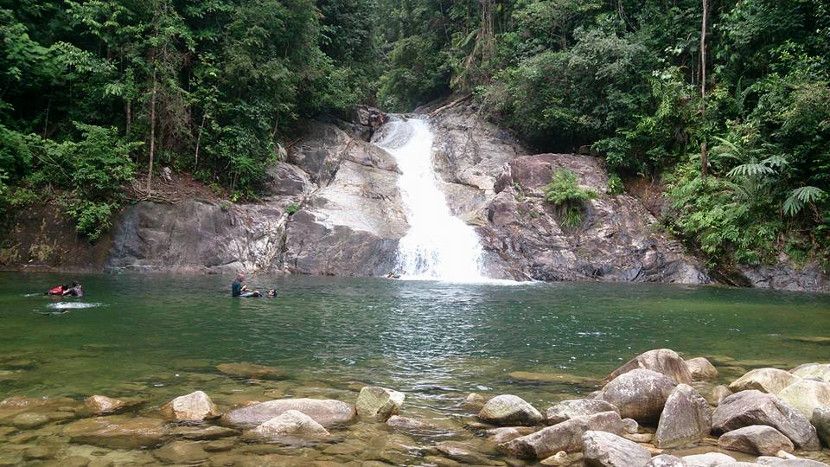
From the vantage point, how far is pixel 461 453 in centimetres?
516

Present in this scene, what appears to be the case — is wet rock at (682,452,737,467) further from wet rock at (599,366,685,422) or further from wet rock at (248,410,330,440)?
wet rock at (248,410,330,440)

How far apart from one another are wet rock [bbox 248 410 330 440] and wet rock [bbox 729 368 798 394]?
5.09 metres

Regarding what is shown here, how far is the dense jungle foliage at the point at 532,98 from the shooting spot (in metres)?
20.6

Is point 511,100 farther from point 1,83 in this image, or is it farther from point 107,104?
point 1,83

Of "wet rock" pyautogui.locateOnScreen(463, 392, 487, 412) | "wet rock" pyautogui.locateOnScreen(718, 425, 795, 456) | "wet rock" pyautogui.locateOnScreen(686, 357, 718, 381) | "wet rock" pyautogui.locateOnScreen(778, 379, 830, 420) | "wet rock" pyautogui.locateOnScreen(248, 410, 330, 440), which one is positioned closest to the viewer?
"wet rock" pyautogui.locateOnScreen(718, 425, 795, 456)

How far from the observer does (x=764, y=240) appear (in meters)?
20.3

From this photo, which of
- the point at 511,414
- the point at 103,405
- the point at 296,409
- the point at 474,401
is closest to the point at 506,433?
the point at 511,414

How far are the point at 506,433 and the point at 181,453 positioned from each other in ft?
9.91

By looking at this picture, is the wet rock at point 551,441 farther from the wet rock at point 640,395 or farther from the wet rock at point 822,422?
the wet rock at point 822,422

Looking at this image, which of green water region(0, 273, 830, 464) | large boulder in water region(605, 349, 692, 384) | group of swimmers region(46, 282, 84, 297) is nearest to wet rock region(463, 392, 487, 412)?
green water region(0, 273, 830, 464)

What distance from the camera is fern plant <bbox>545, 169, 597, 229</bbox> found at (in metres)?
24.6

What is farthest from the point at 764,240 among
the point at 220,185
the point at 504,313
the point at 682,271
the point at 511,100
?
the point at 220,185

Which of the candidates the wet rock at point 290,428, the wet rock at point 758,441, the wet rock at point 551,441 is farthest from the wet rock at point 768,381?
the wet rock at point 290,428

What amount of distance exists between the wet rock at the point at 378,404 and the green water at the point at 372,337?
1.21 ft
